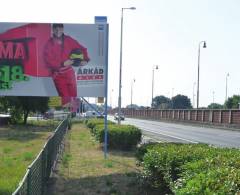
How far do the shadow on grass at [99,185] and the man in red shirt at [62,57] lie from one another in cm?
258

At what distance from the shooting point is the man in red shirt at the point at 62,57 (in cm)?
1376

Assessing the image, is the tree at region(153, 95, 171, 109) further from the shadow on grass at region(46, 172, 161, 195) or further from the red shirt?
the shadow on grass at region(46, 172, 161, 195)

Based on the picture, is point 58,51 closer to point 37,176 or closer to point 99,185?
point 99,185

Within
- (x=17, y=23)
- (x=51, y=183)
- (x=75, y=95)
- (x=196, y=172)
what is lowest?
(x=51, y=183)

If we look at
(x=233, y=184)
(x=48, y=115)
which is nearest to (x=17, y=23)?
(x=233, y=184)

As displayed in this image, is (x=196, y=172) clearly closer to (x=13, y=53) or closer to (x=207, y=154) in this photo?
(x=207, y=154)

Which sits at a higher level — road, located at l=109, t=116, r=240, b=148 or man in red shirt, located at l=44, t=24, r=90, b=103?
man in red shirt, located at l=44, t=24, r=90, b=103

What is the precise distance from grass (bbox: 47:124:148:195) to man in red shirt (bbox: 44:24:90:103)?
86.1 inches

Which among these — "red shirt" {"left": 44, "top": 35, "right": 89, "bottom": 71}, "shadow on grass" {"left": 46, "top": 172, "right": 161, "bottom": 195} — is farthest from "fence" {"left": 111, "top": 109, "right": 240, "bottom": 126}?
"shadow on grass" {"left": 46, "top": 172, "right": 161, "bottom": 195}

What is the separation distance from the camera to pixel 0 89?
13.8 metres

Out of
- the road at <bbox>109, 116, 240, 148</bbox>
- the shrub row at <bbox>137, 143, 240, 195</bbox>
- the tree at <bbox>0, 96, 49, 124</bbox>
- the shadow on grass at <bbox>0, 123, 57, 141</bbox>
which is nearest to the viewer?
the shrub row at <bbox>137, 143, 240, 195</bbox>

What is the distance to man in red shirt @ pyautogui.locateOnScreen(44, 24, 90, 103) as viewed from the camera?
542 inches

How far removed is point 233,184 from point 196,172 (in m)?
1.18

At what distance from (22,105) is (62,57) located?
36762 mm
